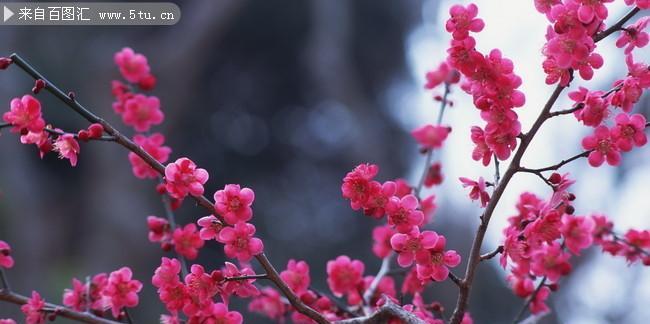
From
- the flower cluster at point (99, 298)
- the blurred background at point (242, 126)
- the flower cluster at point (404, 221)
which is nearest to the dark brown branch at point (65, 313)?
the flower cluster at point (99, 298)

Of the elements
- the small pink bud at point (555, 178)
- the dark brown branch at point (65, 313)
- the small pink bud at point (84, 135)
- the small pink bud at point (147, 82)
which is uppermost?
the small pink bud at point (147, 82)

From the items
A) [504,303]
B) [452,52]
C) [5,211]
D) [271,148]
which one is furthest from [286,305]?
[271,148]

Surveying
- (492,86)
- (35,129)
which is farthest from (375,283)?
(35,129)

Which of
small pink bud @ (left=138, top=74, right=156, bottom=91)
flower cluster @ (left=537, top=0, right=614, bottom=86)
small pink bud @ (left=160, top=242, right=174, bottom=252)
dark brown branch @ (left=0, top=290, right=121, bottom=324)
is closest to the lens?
flower cluster @ (left=537, top=0, right=614, bottom=86)

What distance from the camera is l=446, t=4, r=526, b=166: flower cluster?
77 centimetres

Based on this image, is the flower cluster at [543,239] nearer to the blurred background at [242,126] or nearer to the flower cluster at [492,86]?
the flower cluster at [492,86]

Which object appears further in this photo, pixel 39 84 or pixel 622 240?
pixel 622 240

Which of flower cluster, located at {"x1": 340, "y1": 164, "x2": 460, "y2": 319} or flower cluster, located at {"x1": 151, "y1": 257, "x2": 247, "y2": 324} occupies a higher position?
flower cluster, located at {"x1": 340, "y1": 164, "x2": 460, "y2": 319}

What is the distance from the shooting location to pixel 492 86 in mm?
781

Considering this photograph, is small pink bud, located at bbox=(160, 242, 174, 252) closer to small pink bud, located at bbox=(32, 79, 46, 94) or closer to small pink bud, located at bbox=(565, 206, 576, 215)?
small pink bud, located at bbox=(32, 79, 46, 94)

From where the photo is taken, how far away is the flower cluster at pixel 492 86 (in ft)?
2.53

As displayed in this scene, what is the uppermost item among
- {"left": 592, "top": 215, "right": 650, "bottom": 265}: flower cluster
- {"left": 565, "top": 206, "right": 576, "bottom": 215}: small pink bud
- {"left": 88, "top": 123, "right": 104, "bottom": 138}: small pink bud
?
{"left": 592, "top": 215, "right": 650, "bottom": 265}: flower cluster

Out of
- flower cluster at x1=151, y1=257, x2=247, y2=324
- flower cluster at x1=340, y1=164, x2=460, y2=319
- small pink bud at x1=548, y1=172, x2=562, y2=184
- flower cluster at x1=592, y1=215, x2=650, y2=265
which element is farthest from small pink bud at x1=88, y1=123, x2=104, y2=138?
flower cluster at x1=592, y1=215, x2=650, y2=265

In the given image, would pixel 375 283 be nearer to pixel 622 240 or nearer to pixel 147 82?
pixel 622 240
